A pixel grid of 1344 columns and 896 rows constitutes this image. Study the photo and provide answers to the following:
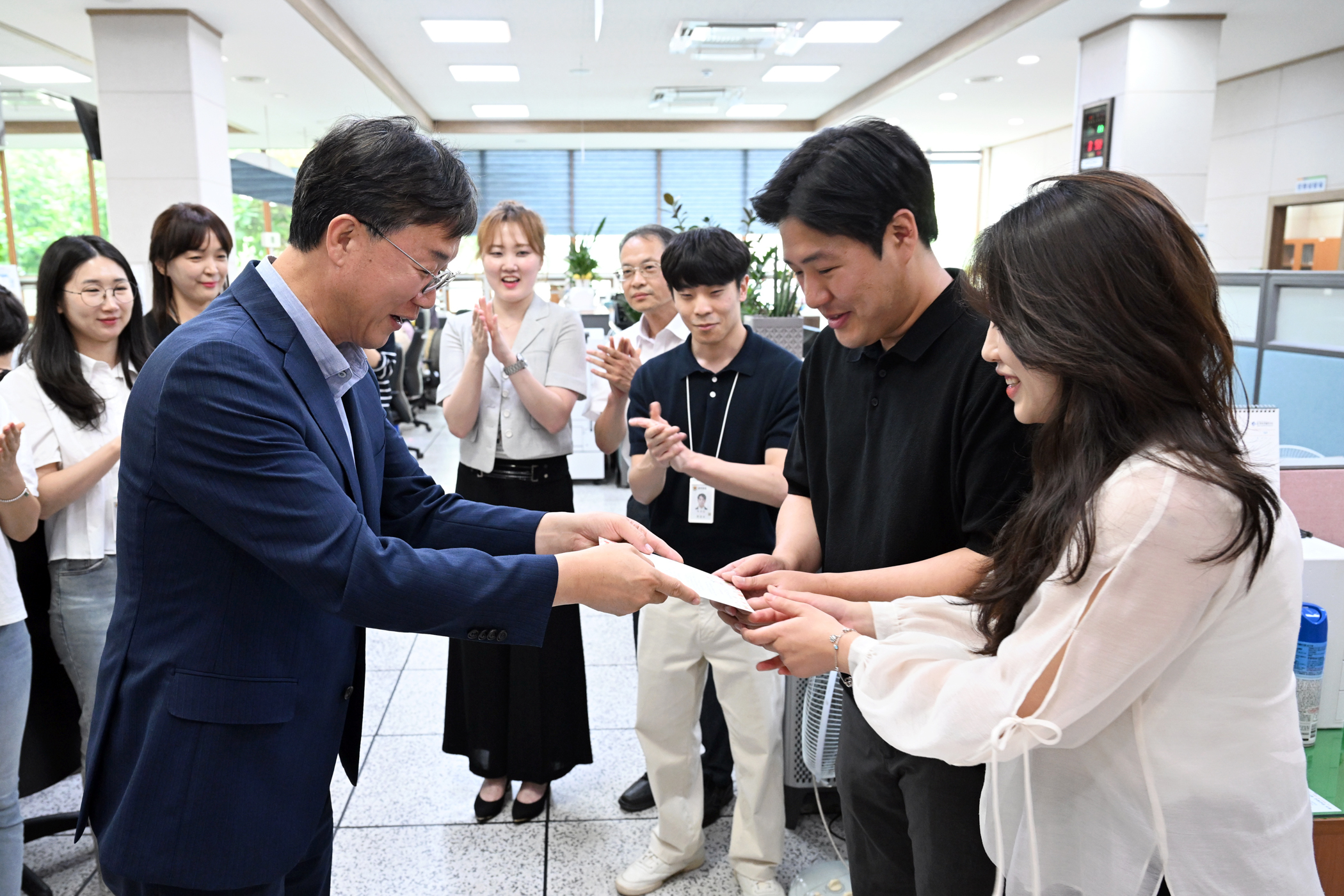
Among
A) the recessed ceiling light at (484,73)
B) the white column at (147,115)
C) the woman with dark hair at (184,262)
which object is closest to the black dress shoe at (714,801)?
the woman with dark hair at (184,262)

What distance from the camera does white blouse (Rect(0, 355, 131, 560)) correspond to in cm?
199

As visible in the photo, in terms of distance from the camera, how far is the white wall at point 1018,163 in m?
12.5

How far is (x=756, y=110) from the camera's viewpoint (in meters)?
12.1

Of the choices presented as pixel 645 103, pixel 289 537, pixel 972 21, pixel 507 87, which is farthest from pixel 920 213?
pixel 645 103

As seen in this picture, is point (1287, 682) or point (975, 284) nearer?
point (1287, 682)

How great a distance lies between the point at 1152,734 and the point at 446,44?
29.2 feet

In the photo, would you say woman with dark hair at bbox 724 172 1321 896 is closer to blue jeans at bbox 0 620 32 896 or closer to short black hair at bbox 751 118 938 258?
short black hair at bbox 751 118 938 258

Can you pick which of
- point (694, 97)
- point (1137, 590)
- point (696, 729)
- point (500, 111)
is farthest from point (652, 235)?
point (500, 111)

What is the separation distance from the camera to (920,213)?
1358 millimetres

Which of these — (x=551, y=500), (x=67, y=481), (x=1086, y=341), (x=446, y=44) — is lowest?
(x=551, y=500)

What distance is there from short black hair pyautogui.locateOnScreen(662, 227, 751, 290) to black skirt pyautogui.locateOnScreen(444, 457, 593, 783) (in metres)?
0.70

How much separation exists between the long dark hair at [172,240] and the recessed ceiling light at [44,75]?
25.7 ft

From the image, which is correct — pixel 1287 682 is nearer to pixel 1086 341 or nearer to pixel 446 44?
pixel 1086 341

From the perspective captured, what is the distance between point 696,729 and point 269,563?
142 cm
